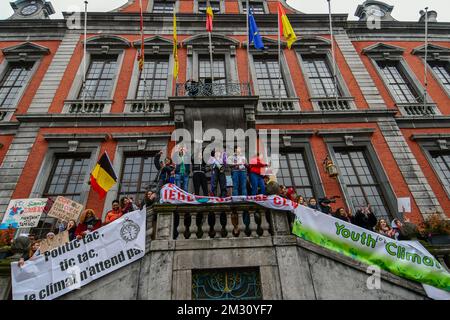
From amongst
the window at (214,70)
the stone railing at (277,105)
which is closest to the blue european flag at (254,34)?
the window at (214,70)

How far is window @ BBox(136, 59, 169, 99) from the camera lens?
1371 centimetres

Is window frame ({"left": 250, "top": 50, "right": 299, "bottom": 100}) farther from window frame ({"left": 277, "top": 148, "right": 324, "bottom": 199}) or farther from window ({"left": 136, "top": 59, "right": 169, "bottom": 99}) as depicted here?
window ({"left": 136, "top": 59, "right": 169, "bottom": 99})

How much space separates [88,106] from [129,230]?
334 inches

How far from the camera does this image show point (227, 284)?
20.0 feet

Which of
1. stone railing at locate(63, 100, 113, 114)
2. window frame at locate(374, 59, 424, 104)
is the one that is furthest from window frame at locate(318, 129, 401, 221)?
stone railing at locate(63, 100, 113, 114)

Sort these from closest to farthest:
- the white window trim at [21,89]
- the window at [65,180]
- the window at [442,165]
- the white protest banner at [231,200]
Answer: the white protest banner at [231,200] < the window at [65,180] < the window at [442,165] < the white window trim at [21,89]

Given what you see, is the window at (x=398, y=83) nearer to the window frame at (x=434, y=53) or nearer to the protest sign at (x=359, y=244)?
the window frame at (x=434, y=53)

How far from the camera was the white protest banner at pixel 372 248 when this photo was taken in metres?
6.46

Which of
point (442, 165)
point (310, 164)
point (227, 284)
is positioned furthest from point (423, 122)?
point (227, 284)

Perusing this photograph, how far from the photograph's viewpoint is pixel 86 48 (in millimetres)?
14969

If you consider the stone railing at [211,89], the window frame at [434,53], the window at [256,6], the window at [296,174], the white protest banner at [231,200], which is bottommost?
the white protest banner at [231,200]

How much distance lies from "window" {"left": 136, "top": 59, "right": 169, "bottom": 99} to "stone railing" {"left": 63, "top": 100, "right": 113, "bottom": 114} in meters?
1.56

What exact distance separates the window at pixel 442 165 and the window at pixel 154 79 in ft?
42.3

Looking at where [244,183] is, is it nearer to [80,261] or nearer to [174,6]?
[80,261]
